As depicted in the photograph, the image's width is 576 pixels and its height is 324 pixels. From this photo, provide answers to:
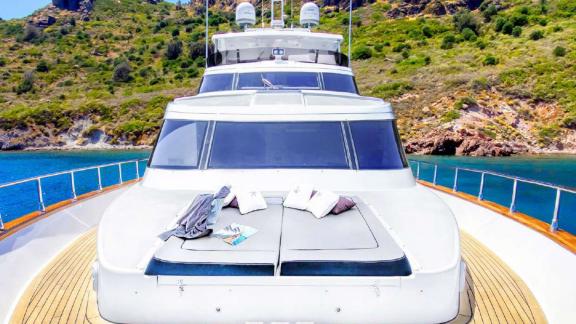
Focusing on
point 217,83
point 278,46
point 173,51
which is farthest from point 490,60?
point 173,51

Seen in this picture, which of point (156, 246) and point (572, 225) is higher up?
point (156, 246)

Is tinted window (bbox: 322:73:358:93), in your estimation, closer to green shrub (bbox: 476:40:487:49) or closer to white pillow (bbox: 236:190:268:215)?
white pillow (bbox: 236:190:268:215)

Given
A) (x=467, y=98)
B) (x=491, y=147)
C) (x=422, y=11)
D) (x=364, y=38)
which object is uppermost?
(x=422, y=11)

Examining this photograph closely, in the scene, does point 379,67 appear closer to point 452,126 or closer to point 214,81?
point 452,126

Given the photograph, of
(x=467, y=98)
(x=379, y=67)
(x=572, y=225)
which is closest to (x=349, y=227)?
(x=572, y=225)

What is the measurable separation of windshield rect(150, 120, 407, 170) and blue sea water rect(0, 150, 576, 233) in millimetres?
4381

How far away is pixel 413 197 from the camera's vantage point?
3621 millimetres

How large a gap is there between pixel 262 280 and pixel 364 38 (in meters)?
58.6

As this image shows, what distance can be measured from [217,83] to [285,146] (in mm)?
3814

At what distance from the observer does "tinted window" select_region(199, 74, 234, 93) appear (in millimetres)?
7242

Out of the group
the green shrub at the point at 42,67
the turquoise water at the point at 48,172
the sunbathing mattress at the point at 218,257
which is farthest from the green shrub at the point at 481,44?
the green shrub at the point at 42,67

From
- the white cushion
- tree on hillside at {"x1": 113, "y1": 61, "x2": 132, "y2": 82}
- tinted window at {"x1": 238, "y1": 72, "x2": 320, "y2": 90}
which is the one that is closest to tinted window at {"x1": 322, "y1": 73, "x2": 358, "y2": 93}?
tinted window at {"x1": 238, "y1": 72, "x2": 320, "y2": 90}

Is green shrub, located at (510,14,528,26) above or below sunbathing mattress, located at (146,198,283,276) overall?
above

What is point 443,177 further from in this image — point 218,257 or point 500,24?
point 500,24
